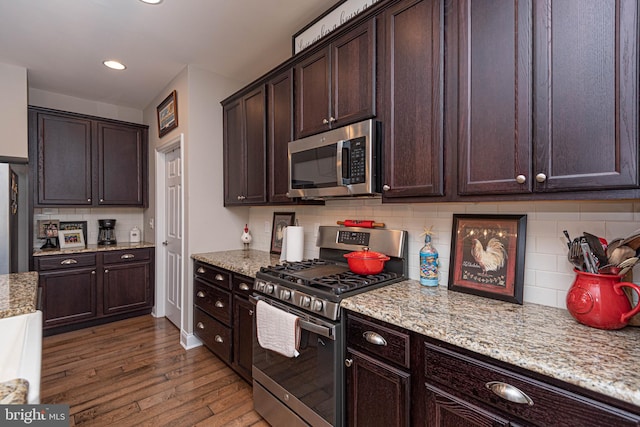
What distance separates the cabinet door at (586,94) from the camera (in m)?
0.96

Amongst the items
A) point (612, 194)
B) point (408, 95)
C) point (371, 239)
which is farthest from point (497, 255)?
point (408, 95)

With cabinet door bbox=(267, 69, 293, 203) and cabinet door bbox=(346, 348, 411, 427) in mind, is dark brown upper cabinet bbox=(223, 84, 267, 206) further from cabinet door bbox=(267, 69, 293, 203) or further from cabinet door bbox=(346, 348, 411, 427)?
cabinet door bbox=(346, 348, 411, 427)

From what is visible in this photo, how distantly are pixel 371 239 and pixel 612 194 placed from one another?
1.21 meters

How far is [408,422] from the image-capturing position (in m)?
1.22

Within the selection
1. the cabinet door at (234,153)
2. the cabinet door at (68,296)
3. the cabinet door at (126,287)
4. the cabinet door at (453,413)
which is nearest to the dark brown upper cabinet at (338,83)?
the cabinet door at (234,153)

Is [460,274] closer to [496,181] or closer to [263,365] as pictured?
[496,181]

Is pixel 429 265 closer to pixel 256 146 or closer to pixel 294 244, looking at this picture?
pixel 294 244

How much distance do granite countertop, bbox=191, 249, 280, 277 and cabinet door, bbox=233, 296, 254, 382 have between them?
23 cm

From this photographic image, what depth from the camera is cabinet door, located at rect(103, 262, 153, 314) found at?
361cm

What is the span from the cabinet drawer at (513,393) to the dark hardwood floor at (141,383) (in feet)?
4.59

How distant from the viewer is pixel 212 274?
267 centimetres

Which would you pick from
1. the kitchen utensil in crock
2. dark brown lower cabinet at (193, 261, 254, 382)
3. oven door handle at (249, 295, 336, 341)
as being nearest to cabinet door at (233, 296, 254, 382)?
dark brown lower cabinet at (193, 261, 254, 382)

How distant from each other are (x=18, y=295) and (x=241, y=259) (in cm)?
142

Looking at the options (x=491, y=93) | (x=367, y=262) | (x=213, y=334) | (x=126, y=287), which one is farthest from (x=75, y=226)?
(x=491, y=93)
